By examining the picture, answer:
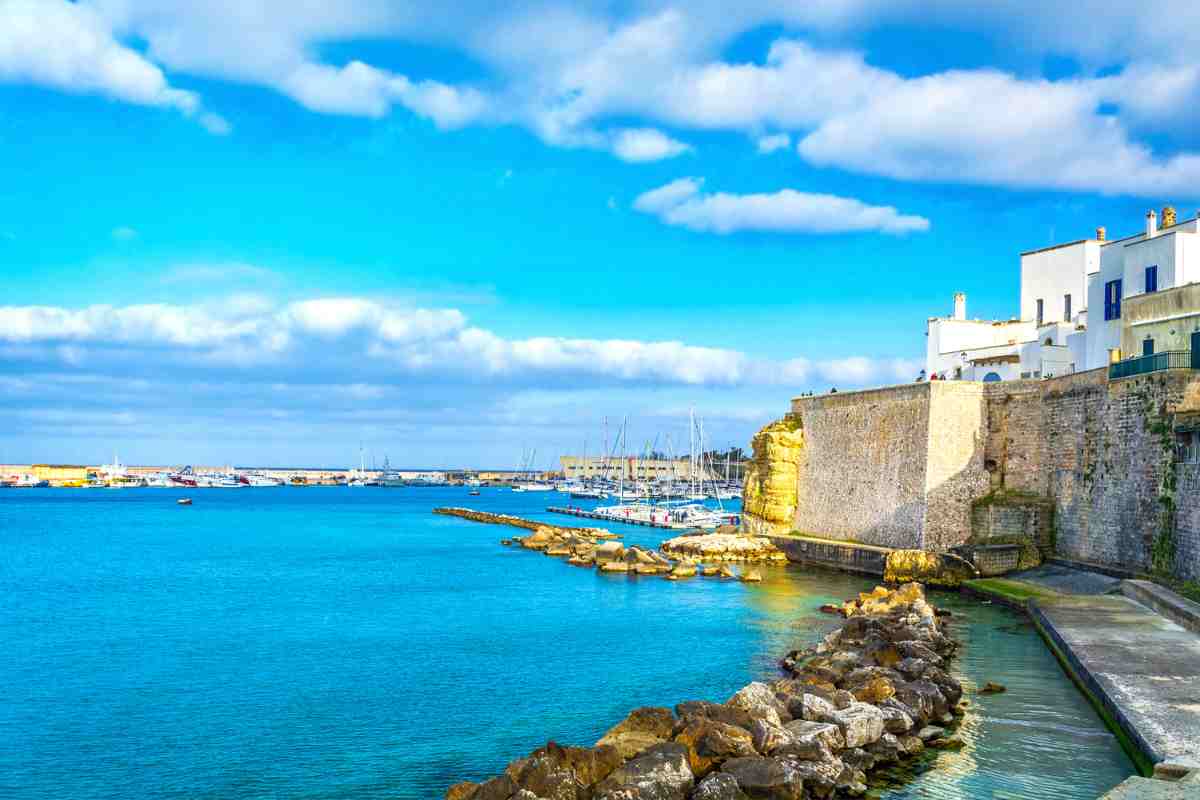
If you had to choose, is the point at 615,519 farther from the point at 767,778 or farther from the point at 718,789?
the point at 718,789

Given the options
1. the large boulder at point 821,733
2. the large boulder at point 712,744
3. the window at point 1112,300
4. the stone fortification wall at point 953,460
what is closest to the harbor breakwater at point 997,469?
the stone fortification wall at point 953,460

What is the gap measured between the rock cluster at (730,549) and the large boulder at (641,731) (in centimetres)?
2638

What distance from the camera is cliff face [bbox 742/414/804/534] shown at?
41062mm

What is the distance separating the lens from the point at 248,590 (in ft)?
106

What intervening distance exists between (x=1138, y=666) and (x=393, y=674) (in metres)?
12.9

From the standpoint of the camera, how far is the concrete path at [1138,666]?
1121cm

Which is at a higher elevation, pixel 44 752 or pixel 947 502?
pixel 947 502

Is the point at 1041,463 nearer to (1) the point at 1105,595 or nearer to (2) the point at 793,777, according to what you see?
(1) the point at 1105,595

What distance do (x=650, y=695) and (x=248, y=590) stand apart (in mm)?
19872

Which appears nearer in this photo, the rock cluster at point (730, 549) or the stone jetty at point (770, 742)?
the stone jetty at point (770, 742)

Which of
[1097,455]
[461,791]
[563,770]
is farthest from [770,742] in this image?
[1097,455]

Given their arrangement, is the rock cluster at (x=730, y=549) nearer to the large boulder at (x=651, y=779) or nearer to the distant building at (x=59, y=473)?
the large boulder at (x=651, y=779)

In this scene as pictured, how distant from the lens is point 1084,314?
34.1 meters

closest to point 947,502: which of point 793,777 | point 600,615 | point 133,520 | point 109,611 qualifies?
point 600,615
